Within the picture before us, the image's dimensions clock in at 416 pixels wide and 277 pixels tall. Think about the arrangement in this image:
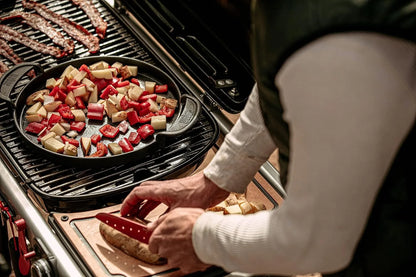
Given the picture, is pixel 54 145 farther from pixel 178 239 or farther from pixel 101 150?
pixel 178 239

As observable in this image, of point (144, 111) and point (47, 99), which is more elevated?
point (47, 99)

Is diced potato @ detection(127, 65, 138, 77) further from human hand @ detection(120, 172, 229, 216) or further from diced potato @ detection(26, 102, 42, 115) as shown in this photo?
human hand @ detection(120, 172, 229, 216)

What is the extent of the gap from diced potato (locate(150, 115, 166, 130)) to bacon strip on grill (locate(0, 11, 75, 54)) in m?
0.58

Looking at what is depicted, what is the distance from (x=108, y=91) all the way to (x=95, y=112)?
13 cm

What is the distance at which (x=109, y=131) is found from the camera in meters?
2.02

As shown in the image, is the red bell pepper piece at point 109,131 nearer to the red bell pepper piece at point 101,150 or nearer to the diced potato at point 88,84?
the red bell pepper piece at point 101,150

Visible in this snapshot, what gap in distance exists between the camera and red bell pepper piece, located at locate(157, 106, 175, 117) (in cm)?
211

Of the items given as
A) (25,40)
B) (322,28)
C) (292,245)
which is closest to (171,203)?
(292,245)

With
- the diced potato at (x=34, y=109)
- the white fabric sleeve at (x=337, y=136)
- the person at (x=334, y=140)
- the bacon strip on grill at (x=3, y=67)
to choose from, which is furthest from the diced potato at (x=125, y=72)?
the white fabric sleeve at (x=337, y=136)

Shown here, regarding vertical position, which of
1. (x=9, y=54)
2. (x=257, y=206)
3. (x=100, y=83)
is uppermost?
(x=9, y=54)

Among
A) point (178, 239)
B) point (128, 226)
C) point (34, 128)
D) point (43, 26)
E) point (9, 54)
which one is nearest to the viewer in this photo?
point (178, 239)

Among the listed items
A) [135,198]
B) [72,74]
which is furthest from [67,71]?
Answer: [135,198]

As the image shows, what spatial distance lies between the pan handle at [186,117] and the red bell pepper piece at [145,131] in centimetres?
8

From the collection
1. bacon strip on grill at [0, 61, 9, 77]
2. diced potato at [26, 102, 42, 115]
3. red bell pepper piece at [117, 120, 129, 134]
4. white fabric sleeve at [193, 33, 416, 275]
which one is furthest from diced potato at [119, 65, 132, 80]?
white fabric sleeve at [193, 33, 416, 275]
